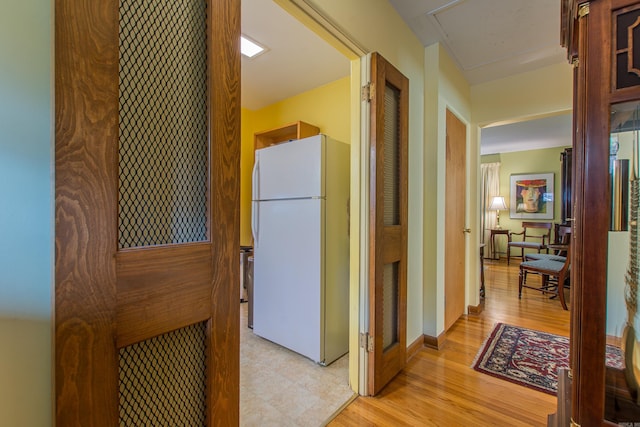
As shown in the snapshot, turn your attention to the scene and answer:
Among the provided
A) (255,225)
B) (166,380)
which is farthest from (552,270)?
(166,380)

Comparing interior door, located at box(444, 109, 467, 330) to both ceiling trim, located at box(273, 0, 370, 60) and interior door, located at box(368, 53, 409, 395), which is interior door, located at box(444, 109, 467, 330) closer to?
interior door, located at box(368, 53, 409, 395)

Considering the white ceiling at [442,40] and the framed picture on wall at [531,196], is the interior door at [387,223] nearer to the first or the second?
the white ceiling at [442,40]

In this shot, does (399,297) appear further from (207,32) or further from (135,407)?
(207,32)

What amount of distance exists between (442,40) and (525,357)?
2707 millimetres

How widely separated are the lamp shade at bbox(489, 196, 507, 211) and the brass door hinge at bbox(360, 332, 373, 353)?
21.2ft

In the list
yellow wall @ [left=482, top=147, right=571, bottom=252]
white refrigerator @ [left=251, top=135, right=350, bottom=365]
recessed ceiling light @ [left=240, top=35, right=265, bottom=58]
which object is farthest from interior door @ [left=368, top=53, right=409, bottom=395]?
yellow wall @ [left=482, top=147, right=571, bottom=252]

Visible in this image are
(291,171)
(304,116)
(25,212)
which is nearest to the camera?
(25,212)

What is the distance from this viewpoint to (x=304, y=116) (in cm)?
339

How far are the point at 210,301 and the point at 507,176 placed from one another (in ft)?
25.6

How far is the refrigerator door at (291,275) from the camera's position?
2117 mm

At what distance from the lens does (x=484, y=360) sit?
217 cm

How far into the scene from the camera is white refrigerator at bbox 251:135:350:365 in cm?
212

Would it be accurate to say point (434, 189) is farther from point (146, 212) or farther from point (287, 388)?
point (146, 212)

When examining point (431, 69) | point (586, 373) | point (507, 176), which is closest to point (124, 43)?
point (586, 373)
